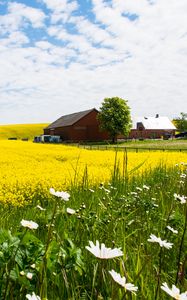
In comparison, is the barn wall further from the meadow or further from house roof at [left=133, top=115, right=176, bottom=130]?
the meadow

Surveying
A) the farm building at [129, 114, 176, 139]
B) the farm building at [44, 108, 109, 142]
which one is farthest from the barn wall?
the farm building at [44, 108, 109, 142]

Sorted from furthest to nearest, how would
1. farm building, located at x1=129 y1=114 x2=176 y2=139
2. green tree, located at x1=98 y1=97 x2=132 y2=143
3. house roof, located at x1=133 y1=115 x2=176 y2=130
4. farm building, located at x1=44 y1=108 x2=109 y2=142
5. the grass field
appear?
the grass field, house roof, located at x1=133 y1=115 x2=176 y2=130, farm building, located at x1=129 y1=114 x2=176 y2=139, farm building, located at x1=44 y1=108 x2=109 y2=142, green tree, located at x1=98 y1=97 x2=132 y2=143

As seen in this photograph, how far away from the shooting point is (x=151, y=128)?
104562 mm

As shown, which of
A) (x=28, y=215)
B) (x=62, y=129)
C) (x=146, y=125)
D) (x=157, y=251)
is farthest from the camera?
(x=146, y=125)

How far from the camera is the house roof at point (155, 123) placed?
105 m

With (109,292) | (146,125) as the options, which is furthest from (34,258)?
(146,125)

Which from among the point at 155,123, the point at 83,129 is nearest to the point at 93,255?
the point at 83,129

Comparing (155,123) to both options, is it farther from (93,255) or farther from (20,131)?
(93,255)

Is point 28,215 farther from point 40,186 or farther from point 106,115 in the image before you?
point 106,115

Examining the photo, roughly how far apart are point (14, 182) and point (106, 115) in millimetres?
70470

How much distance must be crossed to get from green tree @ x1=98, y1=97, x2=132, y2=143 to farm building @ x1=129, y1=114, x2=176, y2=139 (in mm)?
18161

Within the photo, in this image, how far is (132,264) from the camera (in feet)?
10.0

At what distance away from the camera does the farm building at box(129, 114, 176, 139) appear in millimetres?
102188

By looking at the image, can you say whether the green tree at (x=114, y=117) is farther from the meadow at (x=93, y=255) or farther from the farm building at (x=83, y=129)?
the meadow at (x=93, y=255)
